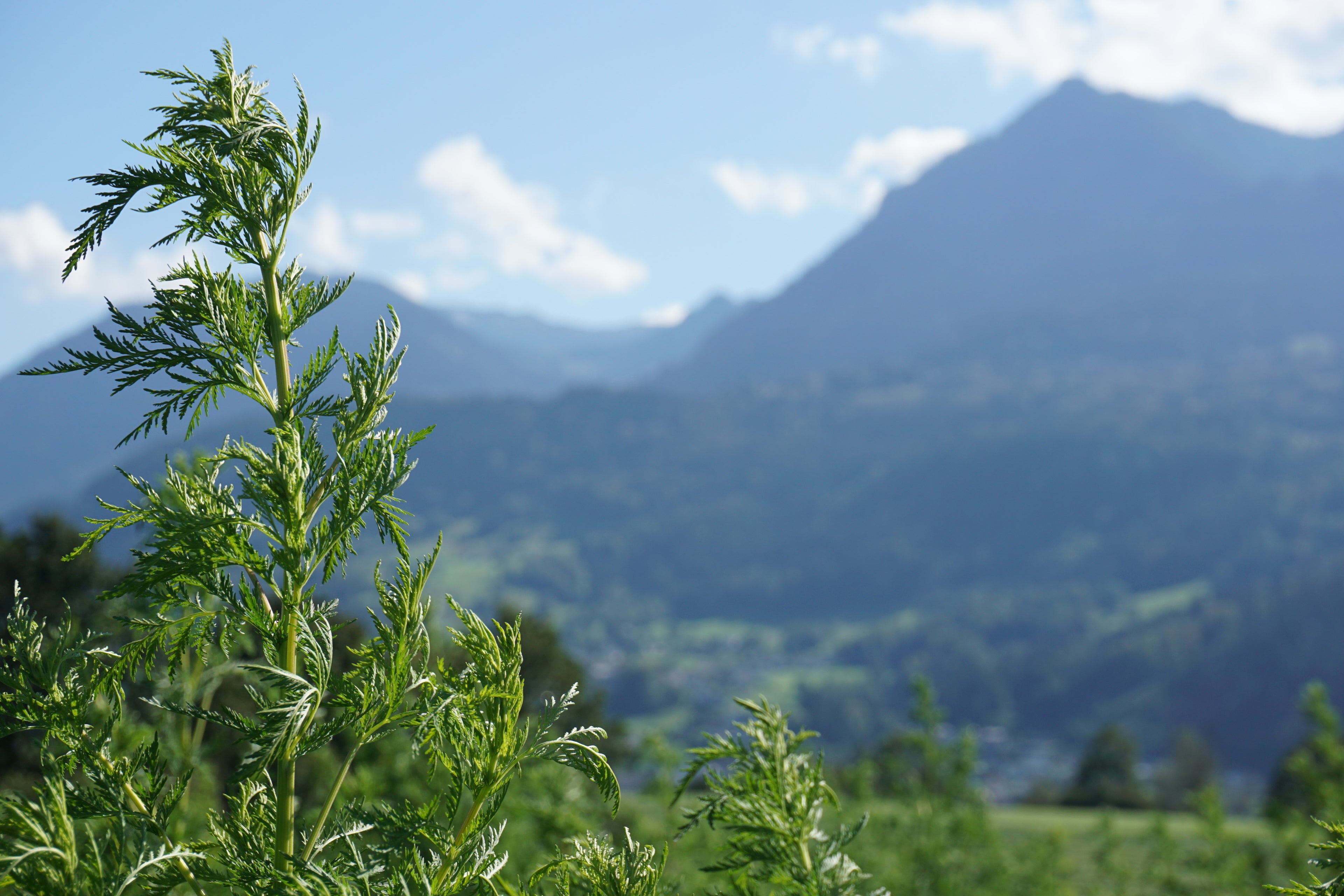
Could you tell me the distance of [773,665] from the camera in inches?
7475

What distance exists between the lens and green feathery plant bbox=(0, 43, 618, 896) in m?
1.77

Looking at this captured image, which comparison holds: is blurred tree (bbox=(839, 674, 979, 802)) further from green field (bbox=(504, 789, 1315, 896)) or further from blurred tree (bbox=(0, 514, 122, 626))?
blurred tree (bbox=(0, 514, 122, 626))

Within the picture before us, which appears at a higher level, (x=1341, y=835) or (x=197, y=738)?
(x=1341, y=835)

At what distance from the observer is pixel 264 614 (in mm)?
1855

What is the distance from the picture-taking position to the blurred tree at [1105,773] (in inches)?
2461

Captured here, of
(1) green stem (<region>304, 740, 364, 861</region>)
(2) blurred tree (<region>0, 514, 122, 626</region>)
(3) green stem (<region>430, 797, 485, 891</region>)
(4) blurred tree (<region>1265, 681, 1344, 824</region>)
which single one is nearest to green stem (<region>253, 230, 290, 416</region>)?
(1) green stem (<region>304, 740, 364, 861</region>)

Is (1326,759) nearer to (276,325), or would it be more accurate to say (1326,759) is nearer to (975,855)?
(975,855)

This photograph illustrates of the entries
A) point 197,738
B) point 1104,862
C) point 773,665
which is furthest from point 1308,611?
point 197,738

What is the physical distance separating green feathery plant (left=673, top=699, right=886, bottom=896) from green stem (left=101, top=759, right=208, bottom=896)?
1.07 m

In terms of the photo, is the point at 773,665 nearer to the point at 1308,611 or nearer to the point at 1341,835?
the point at 1308,611

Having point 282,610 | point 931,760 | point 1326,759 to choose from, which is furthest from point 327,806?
point 1326,759

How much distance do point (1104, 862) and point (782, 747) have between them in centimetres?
1519

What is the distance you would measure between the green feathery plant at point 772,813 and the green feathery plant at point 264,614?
0.52m

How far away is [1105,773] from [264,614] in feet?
257
